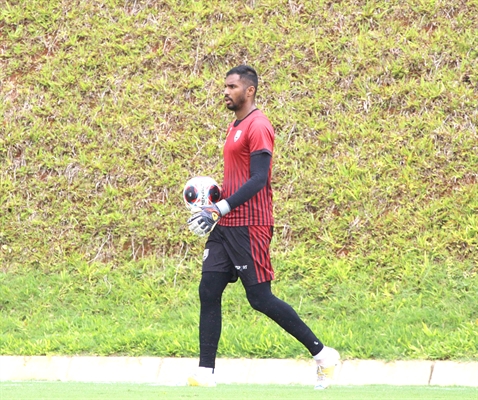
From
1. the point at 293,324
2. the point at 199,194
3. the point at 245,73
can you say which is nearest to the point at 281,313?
the point at 293,324

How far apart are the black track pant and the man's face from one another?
3.70 feet

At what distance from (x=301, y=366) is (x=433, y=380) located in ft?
3.57

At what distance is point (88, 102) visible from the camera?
35.3ft

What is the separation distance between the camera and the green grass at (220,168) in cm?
846

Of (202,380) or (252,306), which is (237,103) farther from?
(202,380)

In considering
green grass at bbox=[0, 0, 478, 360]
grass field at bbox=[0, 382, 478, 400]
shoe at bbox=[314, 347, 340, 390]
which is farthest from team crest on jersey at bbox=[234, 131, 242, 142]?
green grass at bbox=[0, 0, 478, 360]

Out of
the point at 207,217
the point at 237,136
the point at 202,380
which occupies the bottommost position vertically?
the point at 202,380

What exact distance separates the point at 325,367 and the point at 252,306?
0.62 meters

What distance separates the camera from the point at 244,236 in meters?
5.95

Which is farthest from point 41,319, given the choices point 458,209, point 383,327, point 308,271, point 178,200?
point 458,209

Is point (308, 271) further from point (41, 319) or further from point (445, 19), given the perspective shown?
point (445, 19)

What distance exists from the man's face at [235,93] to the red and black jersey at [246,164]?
4.7 inches

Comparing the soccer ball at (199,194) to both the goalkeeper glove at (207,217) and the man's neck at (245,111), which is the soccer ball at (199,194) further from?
the man's neck at (245,111)

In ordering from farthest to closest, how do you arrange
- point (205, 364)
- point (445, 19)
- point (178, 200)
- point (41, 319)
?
point (445, 19)
point (178, 200)
point (41, 319)
point (205, 364)
